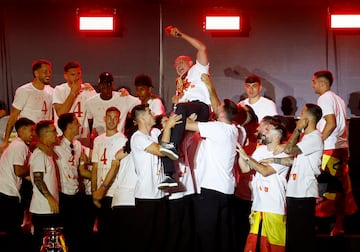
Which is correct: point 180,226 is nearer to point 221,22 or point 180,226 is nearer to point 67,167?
point 67,167

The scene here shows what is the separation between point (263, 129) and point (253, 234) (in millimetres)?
1168

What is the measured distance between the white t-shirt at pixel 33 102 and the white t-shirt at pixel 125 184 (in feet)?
6.30

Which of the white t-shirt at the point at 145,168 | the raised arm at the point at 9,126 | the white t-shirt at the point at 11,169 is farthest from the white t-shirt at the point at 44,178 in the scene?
the raised arm at the point at 9,126

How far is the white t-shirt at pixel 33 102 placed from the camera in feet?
35.2

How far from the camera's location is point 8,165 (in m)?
9.88

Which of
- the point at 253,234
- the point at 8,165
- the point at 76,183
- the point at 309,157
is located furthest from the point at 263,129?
the point at 8,165

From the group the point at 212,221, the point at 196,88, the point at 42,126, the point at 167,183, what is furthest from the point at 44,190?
the point at 196,88

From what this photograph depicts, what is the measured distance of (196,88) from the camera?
938 cm

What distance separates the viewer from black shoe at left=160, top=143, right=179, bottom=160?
8.67 meters

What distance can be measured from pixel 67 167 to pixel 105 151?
50cm

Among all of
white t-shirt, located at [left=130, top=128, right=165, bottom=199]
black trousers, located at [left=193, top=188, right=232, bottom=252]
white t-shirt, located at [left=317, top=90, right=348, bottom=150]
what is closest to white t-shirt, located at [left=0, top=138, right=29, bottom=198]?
white t-shirt, located at [left=130, top=128, right=165, bottom=199]

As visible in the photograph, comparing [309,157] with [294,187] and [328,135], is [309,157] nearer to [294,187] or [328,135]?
[294,187]

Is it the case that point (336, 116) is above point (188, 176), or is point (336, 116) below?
above

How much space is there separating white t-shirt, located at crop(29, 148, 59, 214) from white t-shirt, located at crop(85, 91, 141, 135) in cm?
144
